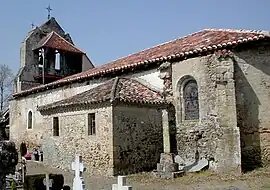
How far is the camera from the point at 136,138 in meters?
15.6

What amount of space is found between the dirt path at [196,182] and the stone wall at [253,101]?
87cm

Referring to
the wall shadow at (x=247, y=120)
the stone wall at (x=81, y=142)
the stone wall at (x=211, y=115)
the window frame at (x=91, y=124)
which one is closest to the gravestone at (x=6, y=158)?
the stone wall at (x=81, y=142)

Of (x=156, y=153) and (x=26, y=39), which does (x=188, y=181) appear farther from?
(x=26, y=39)

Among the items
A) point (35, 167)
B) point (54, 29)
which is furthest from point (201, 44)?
point (54, 29)

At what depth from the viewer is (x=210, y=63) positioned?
15.2 metres

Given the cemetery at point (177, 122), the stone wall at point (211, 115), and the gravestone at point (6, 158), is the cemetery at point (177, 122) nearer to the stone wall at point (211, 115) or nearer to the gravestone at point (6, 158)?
the stone wall at point (211, 115)

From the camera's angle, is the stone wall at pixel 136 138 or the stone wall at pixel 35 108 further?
the stone wall at pixel 35 108

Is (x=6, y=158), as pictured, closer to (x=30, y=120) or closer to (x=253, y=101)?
(x=253, y=101)

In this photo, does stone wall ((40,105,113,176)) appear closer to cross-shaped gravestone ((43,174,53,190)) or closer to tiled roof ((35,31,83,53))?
cross-shaped gravestone ((43,174,53,190))

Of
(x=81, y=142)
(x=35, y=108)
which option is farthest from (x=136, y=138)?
(x=35, y=108)

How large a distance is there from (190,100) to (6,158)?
1323 cm

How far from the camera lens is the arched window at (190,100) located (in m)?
16.1

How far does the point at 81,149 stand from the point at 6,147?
41.7 feet

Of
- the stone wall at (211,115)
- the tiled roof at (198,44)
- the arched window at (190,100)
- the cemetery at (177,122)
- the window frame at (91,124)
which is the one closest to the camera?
the cemetery at (177,122)
